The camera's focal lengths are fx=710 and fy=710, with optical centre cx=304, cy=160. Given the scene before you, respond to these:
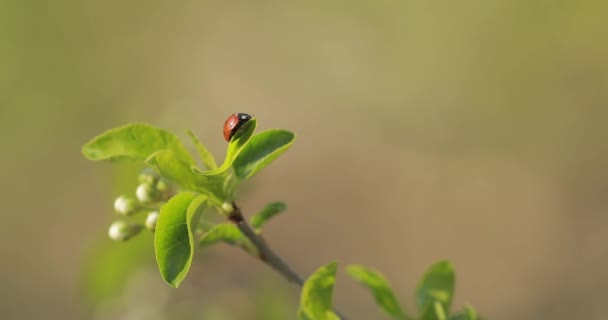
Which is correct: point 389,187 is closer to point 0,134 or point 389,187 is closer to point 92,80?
point 92,80

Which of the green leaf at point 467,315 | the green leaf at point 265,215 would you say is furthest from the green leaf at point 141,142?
the green leaf at point 467,315

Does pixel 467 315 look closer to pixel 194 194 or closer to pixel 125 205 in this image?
pixel 194 194

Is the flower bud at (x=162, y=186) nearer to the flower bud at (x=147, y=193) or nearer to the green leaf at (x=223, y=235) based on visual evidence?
the flower bud at (x=147, y=193)

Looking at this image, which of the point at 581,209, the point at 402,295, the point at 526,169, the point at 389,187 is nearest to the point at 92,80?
the point at 389,187

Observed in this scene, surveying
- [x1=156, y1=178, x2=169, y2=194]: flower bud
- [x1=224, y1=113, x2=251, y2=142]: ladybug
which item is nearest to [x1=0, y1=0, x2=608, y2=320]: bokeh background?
[x1=156, y1=178, x2=169, y2=194]: flower bud

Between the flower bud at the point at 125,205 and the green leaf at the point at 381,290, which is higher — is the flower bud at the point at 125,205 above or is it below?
above

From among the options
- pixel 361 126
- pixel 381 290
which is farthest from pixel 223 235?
pixel 361 126

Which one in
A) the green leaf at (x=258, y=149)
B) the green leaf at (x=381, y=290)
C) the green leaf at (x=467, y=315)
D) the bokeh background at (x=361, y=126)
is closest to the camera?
the green leaf at (x=258, y=149)
